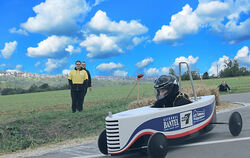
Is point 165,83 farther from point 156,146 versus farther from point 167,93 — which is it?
point 156,146

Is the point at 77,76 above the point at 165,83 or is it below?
above

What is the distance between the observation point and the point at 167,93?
20.2 feet

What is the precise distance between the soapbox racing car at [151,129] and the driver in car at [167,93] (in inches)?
10.2

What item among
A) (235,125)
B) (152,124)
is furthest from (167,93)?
(235,125)

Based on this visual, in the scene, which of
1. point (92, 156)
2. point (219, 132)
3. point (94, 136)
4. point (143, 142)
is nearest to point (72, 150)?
point (92, 156)

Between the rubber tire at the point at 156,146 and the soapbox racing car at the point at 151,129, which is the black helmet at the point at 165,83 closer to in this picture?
the soapbox racing car at the point at 151,129

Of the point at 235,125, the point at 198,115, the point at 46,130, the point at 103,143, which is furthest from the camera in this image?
the point at 46,130

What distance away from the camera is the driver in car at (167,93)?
240 inches

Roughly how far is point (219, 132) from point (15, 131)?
5973mm

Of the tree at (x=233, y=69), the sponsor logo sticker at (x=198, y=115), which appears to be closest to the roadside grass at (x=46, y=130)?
the sponsor logo sticker at (x=198, y=115)

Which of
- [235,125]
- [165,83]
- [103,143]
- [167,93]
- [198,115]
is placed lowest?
[103,143]

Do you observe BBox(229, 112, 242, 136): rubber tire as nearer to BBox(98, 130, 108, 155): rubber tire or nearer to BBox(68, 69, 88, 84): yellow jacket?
BBox(98, 130, 108, 155): rubber tire

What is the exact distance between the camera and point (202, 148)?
5.82m

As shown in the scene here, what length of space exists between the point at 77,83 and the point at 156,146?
795 centimetres
